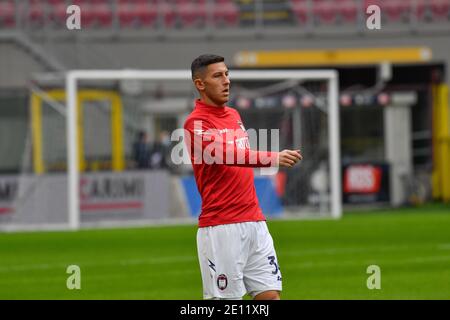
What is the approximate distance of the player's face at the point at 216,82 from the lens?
7895 mm

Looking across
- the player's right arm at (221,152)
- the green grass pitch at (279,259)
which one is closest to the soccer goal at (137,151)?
the green grass pitch at (279,259)

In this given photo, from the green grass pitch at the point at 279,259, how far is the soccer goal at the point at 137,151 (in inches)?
56.0

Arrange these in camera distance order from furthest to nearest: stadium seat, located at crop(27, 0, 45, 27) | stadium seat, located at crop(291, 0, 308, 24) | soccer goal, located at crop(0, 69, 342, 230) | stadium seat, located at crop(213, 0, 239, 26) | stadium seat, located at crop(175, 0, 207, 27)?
1. stadium seat, located at crop(291, 0, 308, 24)
2. stadium seat, located at crop(213, 0, 239, 26)
3. stadium seat, located at crop(175, 0, 207, 27)
4. stadium seat, located at crop(27, 0, 45, 27)
5. soccer goal, located at crop(0, 69, 342, 230)

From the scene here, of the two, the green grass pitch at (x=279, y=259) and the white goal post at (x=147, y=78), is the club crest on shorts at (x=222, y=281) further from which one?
the white goal post at (x=147, y=78)

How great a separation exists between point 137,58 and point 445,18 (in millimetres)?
9877

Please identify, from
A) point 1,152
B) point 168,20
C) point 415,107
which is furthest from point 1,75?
point 415,107

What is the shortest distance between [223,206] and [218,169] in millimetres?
264

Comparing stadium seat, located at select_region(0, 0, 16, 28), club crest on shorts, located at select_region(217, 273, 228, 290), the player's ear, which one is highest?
stadium seat, located at select_region(0, 0, 16, 28)

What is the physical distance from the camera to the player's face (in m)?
7.89

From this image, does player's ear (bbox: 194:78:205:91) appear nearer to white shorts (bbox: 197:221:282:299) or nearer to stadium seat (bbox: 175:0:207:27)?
white shorts (bbox: 197:221:282:299)

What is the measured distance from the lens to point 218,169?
→ 7.93 metres

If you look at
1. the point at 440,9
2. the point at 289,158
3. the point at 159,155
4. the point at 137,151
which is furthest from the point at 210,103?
the point at 440,9

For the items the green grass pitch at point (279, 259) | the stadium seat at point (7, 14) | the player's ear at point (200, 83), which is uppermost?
the stadium seat at point (7, 14)

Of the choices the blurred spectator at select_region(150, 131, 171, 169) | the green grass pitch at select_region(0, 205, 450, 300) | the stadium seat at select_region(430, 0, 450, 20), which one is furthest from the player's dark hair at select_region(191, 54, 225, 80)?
the stadium seat at select_region(430, 0, 450, 20)
